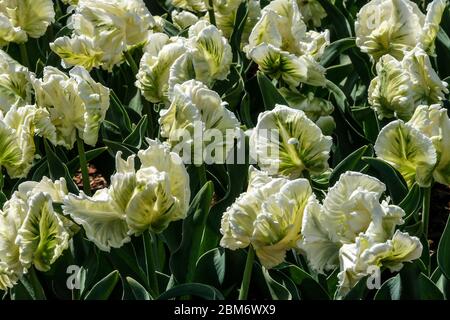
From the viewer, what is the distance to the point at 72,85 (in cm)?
244

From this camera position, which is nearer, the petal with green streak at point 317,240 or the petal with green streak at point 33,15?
the petal with green streak at point 317,240

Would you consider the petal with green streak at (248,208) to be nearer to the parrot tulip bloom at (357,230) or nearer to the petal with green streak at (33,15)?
the parrot tulip bloom at (357,230)

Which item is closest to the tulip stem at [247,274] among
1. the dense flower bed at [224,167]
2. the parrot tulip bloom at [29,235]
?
the dense flower bed at [224,167]

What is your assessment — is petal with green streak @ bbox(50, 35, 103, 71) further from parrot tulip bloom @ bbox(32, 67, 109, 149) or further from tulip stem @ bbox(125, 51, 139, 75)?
parrot tulip bloom @ bbox(32, 67, 109, 149)

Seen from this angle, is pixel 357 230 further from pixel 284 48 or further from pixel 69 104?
pixel 284 48

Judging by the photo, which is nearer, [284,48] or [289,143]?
[289,143]

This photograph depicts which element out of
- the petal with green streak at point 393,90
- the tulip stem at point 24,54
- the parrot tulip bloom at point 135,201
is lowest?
the tulip stem at point 24,54

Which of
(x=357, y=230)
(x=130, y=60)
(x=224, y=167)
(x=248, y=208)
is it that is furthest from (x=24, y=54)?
(x=357, y=230)

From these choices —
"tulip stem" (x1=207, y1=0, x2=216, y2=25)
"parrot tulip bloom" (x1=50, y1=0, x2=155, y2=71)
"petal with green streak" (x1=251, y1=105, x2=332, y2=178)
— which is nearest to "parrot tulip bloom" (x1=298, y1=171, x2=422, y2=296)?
"petal with green streak" (x1=251, y1=105, x2=332, y2=178)

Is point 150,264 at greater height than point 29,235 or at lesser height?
lesser
